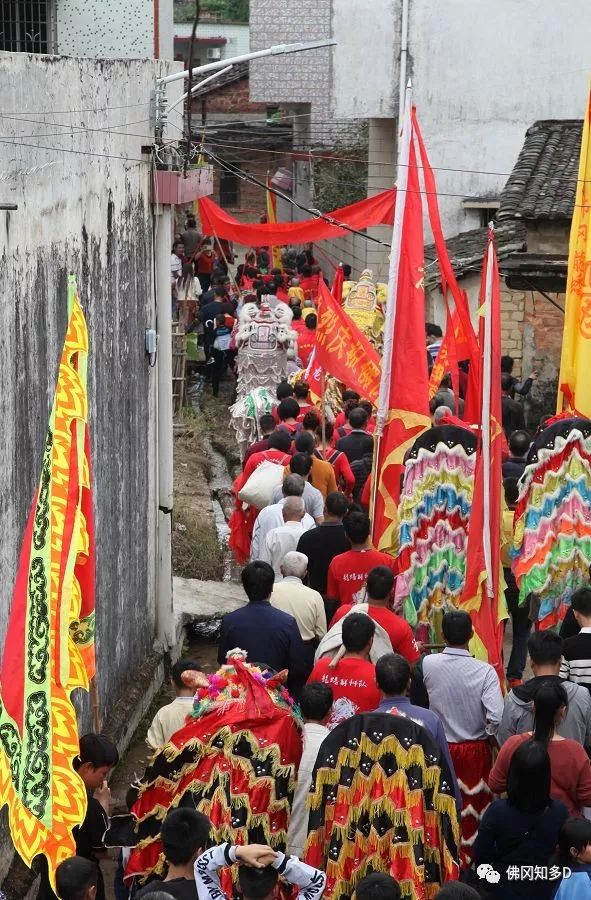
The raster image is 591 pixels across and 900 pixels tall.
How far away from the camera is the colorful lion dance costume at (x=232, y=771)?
655 centimetres

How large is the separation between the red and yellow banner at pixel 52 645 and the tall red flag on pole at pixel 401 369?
4.29m

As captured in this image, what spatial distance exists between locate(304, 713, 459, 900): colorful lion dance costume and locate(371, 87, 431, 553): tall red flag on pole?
4.03m

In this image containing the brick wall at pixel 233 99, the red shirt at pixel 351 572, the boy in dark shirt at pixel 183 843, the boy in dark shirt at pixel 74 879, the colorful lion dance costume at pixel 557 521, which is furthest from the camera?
the brick wall at pixel 233 99

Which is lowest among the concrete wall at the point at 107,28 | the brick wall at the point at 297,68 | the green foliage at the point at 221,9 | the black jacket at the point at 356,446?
the black jacket at the point at 356,446

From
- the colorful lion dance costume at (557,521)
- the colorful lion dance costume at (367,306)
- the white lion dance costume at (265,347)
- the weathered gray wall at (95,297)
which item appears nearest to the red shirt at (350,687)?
the weathered gray wall at (95,297)

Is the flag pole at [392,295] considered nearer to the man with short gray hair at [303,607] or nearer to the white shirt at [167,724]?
the man with short gray hair at [303,607]

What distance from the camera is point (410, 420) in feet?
34.4

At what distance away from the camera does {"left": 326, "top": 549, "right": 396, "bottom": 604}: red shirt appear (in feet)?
30.3

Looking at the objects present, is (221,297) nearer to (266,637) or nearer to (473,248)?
(473,248)

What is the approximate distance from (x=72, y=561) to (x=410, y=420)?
4.83 m

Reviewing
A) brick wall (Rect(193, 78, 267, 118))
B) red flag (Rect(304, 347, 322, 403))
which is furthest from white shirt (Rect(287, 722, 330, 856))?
brick wall (Rect(193, 78, 267, 118))

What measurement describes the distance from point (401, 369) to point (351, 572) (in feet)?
6.25

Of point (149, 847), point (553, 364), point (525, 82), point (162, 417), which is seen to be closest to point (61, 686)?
point (149, 847)

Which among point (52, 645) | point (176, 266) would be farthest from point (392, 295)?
point (176, 266)
